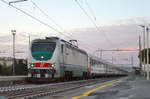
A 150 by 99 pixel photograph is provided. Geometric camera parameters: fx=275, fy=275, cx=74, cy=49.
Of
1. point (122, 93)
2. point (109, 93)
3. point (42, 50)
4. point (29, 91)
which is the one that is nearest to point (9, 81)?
point (42, 50)

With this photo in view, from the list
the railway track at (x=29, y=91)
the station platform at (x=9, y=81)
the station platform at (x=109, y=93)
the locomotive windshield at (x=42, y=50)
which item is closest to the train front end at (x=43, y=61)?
the locomotive windshield at (x=42, y=50)

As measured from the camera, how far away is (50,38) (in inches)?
965

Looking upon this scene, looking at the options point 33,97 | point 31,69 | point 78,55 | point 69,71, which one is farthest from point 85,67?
point 33,97

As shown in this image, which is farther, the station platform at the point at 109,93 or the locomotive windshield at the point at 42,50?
the locomotive windshield at the point at 42,50

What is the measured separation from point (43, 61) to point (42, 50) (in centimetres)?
113

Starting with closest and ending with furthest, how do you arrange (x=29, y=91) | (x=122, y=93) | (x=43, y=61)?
1. (x=122, y=93)
2. (x=29, y=91)
3. (x=43, y=61)

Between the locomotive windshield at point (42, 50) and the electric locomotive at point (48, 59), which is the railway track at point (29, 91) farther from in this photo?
the locomotive windshield at point (42, 50)

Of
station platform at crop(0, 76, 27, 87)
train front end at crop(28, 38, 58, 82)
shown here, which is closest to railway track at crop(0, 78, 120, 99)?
train front end at crop(28, 38, 58, 82)

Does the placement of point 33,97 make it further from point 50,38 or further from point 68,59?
point 68,59

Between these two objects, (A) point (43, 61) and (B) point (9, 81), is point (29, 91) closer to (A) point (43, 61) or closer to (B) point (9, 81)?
(A) point (43, 61)

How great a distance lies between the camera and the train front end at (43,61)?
2292cm

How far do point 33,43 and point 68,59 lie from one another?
4239 mm

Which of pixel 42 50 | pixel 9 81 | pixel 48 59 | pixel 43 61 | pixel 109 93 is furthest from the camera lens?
pixel 42 50

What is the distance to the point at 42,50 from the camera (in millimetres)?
23781
